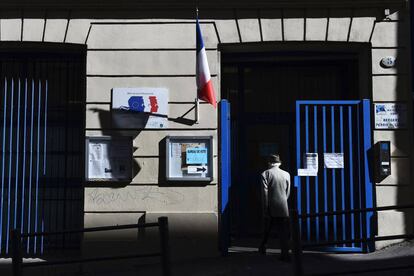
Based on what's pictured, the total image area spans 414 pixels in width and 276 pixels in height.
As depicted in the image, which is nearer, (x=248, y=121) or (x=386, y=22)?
(x=386, y=22)

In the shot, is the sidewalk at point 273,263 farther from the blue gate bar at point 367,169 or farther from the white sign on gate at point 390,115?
the white sign on gate at point 390,115

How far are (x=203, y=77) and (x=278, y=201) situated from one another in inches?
87.5

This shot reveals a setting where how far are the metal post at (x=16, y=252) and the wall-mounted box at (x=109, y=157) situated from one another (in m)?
3.04

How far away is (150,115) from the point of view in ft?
28.5

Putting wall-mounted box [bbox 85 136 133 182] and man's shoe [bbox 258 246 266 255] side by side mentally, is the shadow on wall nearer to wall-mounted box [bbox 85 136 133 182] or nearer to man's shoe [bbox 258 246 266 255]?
wall-mounted box [bbox 85 136 133 182]

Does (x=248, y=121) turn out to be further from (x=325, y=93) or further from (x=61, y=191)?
(x=61, y=191)

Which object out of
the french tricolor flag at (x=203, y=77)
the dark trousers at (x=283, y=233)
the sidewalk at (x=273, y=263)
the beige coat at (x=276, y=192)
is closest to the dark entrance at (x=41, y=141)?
the sidewalk at (x=273, y=263)

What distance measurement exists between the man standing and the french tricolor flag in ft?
4.47

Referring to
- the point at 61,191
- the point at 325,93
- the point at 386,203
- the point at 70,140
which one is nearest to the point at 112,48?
the point at 70,140

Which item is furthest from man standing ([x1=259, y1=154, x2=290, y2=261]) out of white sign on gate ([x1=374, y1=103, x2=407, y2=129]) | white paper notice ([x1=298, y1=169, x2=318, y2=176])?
white sign on gate ([x1=374, y1=103, x2=407, y2=129])

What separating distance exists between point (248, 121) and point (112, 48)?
2.70m

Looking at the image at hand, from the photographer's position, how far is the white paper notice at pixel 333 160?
8.61 meters
